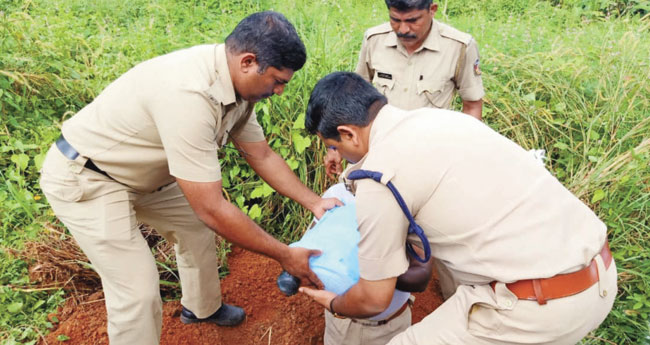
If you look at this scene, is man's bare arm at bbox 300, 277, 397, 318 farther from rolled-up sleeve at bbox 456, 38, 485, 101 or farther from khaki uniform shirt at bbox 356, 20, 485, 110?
rolled-up sleeve at bbox 456, 38, 485, 101

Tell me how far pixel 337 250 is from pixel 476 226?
54 cm

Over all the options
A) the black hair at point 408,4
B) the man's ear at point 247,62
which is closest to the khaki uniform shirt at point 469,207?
the man's ear at point 247,62

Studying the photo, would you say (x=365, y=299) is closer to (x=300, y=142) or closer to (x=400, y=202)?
(x=400, y=202)

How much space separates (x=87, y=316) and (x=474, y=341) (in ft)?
7.30

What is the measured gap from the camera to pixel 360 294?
4.93 feet

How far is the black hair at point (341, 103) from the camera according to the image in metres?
1.50

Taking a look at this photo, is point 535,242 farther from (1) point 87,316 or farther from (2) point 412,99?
(1) point 87,316

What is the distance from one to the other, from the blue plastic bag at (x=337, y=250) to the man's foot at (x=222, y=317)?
108 cm

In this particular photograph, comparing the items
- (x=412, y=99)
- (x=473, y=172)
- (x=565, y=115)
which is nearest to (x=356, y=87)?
(x=473, y=172)

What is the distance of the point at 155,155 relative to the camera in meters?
1.95

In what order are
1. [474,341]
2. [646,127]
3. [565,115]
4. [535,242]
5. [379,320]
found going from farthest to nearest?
[565,115] → [646,127] → [379,320] → [474,341] → [535,242]

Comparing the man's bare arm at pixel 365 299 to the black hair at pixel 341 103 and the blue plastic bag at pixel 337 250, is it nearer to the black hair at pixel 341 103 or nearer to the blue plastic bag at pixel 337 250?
the blue plastic bag at pixel 337 250

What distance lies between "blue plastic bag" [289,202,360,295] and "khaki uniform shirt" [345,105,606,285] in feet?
0.68

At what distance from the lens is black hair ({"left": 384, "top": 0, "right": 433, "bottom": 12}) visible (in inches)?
97.1
